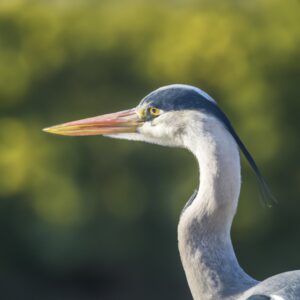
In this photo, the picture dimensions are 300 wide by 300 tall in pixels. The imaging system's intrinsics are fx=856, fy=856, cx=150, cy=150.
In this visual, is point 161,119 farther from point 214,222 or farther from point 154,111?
point 214,222

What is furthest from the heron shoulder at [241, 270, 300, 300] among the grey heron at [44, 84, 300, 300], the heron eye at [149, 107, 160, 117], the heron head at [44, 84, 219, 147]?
the heron eye at [149, 107, 160, 117]

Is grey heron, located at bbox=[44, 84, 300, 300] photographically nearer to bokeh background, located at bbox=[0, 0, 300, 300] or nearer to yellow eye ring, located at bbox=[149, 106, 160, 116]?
yellow eye ring, located at bbox=[149, 106, 160, 116]

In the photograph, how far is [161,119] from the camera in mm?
2955

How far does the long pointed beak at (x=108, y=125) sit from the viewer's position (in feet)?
10.1

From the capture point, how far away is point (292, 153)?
600 cm

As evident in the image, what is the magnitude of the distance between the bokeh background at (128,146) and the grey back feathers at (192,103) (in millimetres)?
2908

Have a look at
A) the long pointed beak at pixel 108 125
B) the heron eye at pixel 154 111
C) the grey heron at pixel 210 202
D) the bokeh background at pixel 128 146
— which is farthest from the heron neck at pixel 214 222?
the bokeh background at pixel 128 146

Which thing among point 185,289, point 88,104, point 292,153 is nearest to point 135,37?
point 88,104

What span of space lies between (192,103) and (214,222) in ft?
1.31

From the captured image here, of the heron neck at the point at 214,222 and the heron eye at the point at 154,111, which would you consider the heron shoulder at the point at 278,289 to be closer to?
the heron neck at the point at 214,222

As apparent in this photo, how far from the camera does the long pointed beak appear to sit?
308 centimetres

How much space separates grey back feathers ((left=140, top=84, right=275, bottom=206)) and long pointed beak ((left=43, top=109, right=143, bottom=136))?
131mm

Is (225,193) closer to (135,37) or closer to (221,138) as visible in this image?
(221,138)

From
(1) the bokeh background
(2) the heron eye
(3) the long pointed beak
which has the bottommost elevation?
(1) the bokeh background
